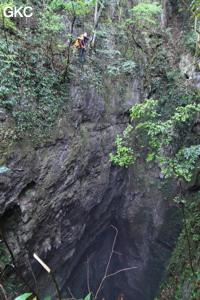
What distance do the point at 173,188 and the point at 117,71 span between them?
668 cm

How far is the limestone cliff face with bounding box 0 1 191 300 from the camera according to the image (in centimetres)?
543

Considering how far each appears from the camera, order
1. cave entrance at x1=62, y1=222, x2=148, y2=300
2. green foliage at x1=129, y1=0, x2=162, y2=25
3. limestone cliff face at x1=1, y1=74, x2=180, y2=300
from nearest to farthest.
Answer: limestone cliff face at x1=1, y1=74, x2=180, y2=300
green foliage at x1=129, y1=0, x2=162, y2=25
cave entrance at x1=62, y1=222, x2=148, y2=300

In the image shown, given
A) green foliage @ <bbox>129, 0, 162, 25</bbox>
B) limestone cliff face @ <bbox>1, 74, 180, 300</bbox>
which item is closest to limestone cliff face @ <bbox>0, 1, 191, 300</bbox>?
limestone cliff face @ <bbox>1, 74, 180, 300</bbox>

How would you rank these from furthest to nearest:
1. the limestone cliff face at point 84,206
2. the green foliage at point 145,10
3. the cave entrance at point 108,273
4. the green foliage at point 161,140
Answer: the cave entrance at point 108,273 → the green foliage at point 145,10 → the limestone cliff face at point 84,206 → the green foliage at point 161,140

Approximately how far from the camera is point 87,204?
7973 millimetres

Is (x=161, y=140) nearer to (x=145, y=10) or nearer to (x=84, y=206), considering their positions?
(x=84, y=206)

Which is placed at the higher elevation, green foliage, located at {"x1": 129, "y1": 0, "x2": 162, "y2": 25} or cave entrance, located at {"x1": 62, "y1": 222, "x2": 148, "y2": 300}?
green foliage, located at {"x1": 129, "y1": 0, "x2": 162, "y2": 25}

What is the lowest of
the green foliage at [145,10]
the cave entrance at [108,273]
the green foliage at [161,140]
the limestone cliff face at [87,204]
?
the cave entrance at [108,273]

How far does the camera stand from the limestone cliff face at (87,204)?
543 cm

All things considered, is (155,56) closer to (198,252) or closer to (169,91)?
(169,91)

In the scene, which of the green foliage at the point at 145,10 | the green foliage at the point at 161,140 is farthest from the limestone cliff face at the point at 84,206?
the green foliage at the point at 145,10

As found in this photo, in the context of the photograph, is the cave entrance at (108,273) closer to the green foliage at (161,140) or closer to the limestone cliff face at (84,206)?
the limestone cliff face at (84,206)

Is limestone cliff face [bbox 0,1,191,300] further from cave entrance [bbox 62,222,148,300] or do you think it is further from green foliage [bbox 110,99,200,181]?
green foliage [bbox 110,99,200,181]

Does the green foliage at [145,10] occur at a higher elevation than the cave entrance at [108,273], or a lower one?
higher
